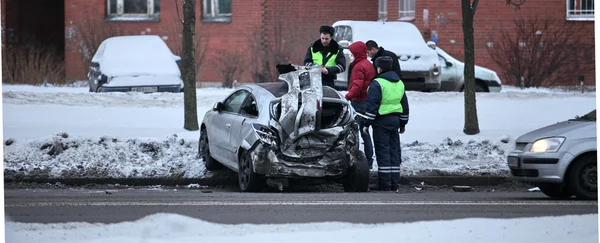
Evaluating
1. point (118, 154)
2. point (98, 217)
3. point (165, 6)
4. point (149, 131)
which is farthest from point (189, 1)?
point (165, 6)

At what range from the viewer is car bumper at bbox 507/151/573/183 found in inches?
484

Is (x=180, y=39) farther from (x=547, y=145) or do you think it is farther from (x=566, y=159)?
(x=566, y=159)

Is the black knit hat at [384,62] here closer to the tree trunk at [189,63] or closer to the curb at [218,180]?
the curb at [218,180]

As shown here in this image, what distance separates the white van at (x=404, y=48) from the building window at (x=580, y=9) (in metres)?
7.42

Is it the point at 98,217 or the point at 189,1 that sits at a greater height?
the point at 189,1

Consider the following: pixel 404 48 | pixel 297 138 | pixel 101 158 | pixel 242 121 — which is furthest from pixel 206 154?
pixel 404 48

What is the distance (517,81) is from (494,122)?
1020cm

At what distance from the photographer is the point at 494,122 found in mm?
19969

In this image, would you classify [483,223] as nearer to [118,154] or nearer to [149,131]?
[118,154]

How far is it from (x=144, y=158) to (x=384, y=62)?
3441mm

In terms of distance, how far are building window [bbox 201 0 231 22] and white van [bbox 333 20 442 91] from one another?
8.20 m

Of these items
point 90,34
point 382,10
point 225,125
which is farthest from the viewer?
point 382,10

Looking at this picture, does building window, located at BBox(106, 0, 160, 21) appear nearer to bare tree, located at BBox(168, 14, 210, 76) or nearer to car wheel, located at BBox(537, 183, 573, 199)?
bare tree, located at BBox(168, 14, 210, 76)

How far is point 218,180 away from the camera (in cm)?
1520
